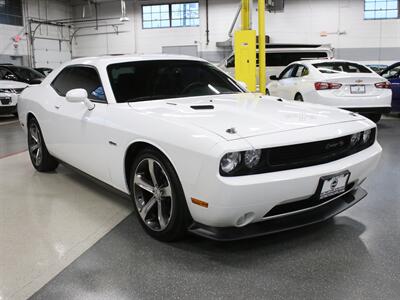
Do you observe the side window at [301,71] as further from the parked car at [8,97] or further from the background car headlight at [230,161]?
the parked car at [8,97]

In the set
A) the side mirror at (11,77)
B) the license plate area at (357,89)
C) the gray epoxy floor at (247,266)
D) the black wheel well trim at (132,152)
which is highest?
the side mirror at (11,77)

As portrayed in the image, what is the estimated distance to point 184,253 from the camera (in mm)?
2637

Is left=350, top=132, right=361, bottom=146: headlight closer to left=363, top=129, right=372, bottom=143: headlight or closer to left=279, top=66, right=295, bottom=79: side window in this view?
left=363, top=129, right=372, bottom=143: headlight

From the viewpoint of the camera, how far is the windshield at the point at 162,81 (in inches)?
132

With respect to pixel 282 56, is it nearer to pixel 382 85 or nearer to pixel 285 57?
pixel 285 57

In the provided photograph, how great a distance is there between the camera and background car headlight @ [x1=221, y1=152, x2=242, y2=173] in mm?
2258

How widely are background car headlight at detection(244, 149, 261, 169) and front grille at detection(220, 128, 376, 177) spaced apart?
2 centimetres

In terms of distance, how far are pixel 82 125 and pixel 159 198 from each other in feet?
3.75

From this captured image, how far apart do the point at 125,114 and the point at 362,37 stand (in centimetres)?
1873

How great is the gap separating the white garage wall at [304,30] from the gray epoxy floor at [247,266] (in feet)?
58.8

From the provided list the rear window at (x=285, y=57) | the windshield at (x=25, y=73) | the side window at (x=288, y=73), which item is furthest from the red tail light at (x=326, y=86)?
the windshield at (x=25, y=73)

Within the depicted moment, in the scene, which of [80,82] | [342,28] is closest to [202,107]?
[80,82]

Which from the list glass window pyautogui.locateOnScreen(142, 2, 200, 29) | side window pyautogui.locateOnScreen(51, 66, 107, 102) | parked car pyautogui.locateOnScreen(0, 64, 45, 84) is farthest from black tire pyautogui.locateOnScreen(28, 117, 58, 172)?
glass window pyautogui.locateOnScreen(142, 2, 200, 29)

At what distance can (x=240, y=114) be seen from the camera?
276 centimetres
